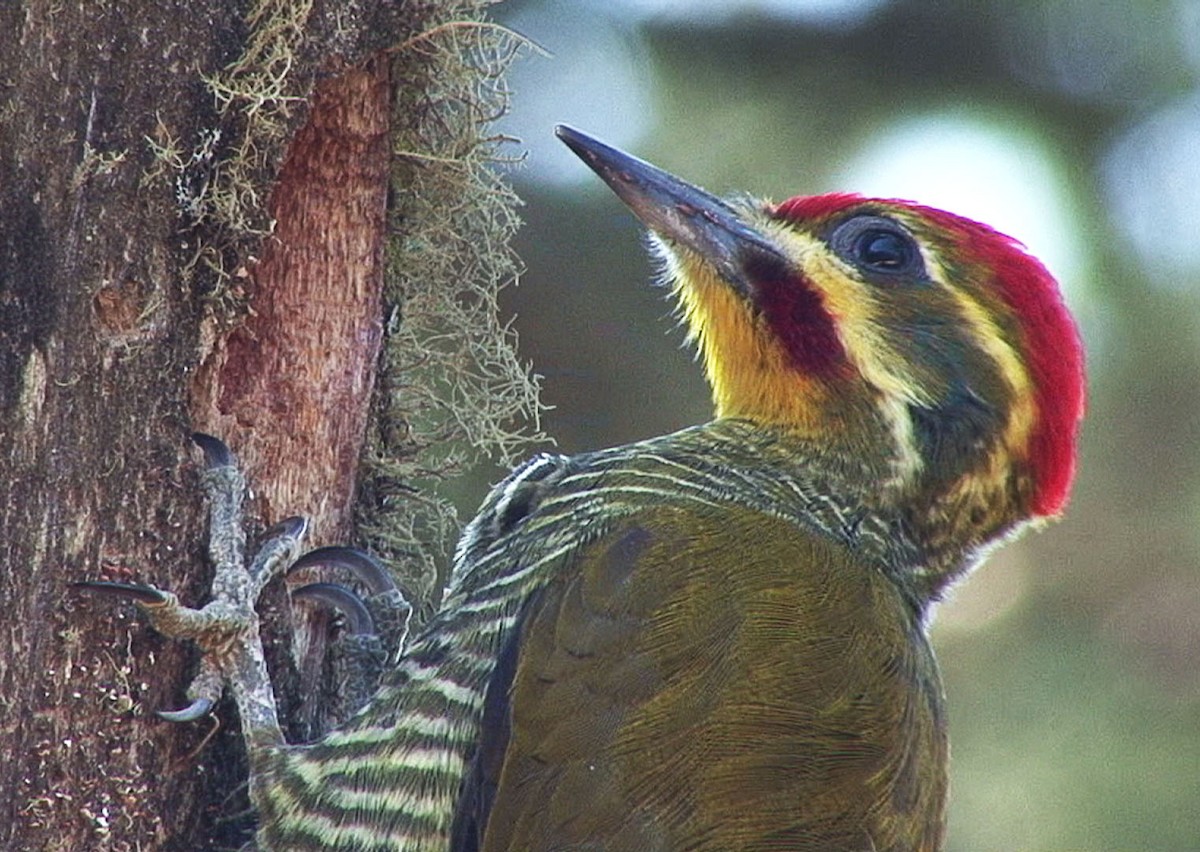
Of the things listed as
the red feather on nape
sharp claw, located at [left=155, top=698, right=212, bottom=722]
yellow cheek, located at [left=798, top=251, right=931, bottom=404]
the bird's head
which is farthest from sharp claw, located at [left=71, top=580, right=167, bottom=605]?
the red feather on nape

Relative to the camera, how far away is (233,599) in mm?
2912

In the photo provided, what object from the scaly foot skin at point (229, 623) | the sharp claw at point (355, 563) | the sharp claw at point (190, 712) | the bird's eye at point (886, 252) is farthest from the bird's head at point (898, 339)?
the sharp claw at point (190, 712)

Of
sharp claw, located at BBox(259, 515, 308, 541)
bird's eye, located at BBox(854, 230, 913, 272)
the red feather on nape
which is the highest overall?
bird's eye, located at BBox(854, 230, 913, 272)

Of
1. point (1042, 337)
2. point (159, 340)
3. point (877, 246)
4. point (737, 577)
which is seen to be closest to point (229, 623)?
point (159, 340)

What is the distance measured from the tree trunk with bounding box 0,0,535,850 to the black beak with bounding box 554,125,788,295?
21.0 inches

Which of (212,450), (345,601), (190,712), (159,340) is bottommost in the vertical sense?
(190,712)

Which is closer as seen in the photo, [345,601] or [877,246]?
[345,601]

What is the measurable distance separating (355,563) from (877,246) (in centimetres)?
121

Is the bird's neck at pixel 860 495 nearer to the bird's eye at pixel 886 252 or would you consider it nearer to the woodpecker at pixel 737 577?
the woodpecker at pixel 737 577

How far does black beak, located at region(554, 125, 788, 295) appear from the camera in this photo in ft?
11.7

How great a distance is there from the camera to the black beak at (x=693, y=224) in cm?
358

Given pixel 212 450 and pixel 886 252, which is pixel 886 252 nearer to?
pixel 886 252

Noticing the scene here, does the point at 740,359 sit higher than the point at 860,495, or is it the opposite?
the point at 740,359

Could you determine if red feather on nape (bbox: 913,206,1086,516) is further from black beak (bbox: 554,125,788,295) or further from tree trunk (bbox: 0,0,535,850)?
tree trunk (bbox: 0,0,535,850)
